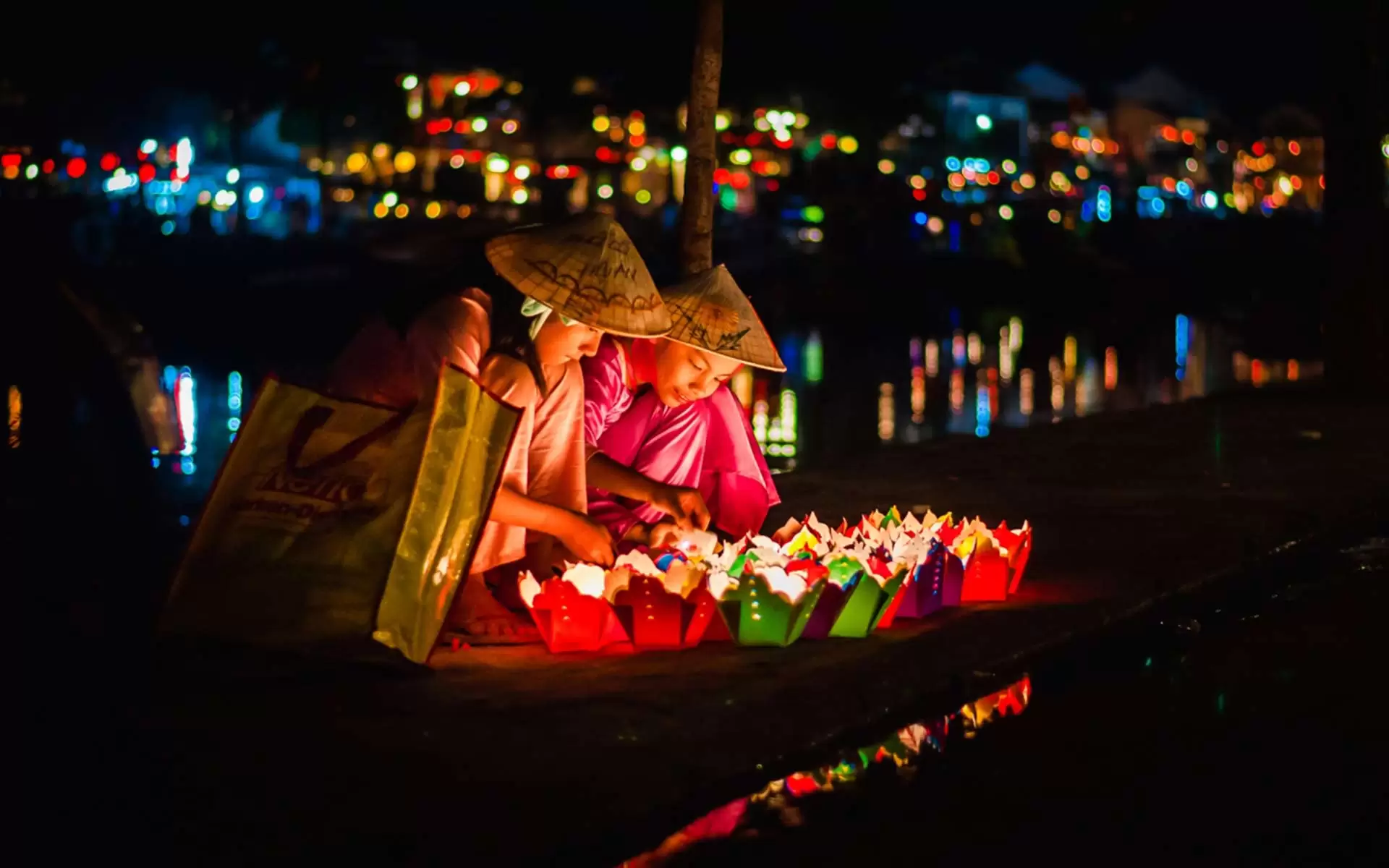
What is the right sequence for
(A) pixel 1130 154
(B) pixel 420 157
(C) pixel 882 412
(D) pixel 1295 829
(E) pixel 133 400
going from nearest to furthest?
(D) pixel 1295 829 → (E) pixel 133 400 → (C) pixel 882 412 → (B) pixel 420 157 → (A) pixel 1130 154

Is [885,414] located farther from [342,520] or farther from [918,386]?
[342,520]

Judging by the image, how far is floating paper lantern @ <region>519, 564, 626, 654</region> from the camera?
5.70 meters

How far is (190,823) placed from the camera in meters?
4.10

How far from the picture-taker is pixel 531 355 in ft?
18.9

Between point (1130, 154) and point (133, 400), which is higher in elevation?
point (1130, 154)

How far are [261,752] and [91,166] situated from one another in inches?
1697

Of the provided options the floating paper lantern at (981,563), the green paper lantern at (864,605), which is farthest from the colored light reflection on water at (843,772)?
the floating paper lantern at (981,563)

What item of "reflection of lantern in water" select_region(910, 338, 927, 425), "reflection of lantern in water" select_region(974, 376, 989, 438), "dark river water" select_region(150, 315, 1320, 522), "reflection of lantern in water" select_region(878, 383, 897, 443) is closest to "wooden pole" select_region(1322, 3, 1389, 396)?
"dark river water" select_region(150, 315, 1320, 522)

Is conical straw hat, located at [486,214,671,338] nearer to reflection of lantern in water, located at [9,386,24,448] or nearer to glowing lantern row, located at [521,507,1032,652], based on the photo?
glowing lantern row, located at [521,507,1032,652]

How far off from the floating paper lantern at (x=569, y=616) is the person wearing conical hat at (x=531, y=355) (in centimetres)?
17

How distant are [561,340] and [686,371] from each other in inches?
35.7

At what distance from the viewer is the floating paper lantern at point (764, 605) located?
573cm

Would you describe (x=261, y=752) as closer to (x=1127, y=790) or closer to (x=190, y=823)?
(x=190, y=823)

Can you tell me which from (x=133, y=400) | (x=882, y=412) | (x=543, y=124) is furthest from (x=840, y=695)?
(x=543, y=124)
